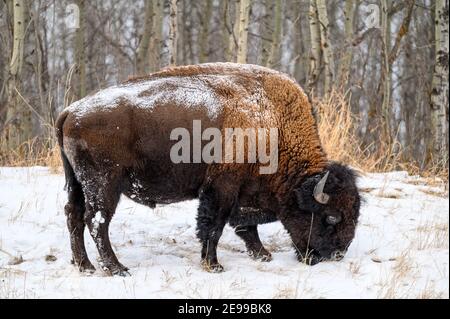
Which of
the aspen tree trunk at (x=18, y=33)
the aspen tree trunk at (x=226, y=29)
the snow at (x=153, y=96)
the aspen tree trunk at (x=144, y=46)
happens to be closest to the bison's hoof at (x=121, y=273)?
the snow at (x=153, y=96)

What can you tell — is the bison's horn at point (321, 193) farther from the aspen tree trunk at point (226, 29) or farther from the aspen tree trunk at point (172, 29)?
the aspen tree trunk at point (226, 29)

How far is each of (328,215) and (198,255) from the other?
135cm

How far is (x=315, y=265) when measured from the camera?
17.5ft

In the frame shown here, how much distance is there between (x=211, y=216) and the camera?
5.31m

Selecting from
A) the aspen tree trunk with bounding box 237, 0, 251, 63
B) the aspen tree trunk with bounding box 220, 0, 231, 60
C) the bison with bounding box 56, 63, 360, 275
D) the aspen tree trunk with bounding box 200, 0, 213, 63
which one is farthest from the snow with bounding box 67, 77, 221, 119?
the aspen tree trunk with bounding box 200, 0, 213, 63

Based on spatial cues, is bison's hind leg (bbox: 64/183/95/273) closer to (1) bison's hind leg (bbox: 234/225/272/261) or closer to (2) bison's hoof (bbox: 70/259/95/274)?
(2) bison's hoof (bbox: 70/259/95/274)

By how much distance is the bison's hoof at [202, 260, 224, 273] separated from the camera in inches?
204

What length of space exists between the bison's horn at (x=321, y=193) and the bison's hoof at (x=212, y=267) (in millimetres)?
1095

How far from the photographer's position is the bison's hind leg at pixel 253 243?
562 cm

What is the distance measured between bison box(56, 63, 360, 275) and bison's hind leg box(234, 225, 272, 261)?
22mm

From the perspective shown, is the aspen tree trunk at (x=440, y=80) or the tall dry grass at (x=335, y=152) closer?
the tall dry grass at (x=335, y=152)
